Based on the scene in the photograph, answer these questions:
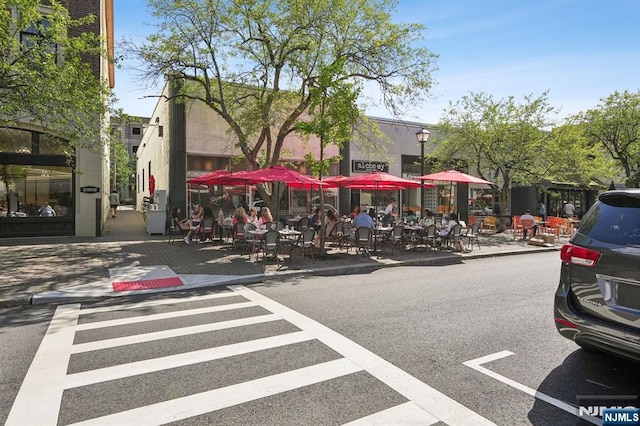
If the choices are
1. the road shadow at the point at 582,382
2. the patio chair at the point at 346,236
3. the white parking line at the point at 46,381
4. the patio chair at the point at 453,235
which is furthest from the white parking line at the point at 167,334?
the patio chair at the point at 453,235

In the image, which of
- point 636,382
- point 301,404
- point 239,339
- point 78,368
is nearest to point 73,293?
point 78,368

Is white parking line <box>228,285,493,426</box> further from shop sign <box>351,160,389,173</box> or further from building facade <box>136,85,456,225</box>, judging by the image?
shop sign <box>351,160,389,173</box>

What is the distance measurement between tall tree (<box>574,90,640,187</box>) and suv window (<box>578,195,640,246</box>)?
26.6m

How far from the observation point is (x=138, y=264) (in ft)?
35.4

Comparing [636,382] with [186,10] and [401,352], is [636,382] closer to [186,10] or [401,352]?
[401,352]

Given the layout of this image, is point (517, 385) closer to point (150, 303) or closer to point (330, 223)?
→ point (150, 303)

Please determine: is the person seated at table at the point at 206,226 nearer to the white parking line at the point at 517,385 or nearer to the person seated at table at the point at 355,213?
the person seated at table at the point at 355,213

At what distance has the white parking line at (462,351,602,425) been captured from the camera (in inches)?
132

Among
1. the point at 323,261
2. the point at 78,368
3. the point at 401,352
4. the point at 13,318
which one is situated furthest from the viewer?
the point at 323,261

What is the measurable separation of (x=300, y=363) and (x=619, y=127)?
31.0 meters

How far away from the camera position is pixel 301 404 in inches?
137

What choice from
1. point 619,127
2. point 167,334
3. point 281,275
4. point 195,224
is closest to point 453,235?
point 281,275

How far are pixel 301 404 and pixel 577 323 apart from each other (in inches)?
107

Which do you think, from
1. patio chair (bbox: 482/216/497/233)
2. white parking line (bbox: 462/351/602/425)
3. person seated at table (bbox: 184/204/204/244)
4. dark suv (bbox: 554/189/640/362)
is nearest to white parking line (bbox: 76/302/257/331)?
white parking line (bbox: 462/351/602/425)
